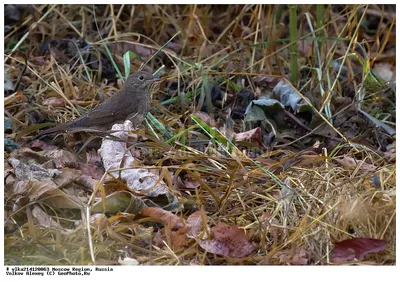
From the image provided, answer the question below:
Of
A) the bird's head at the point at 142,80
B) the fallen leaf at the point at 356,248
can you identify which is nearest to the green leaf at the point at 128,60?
the bird's head at the point at 142,80

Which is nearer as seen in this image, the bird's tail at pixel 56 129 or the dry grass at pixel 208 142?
the dry grass at pixel 208 142

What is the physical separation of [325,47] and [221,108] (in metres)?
0.95

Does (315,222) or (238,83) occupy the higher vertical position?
(315,222)

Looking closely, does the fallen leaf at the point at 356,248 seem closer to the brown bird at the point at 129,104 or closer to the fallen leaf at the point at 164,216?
the fallen leaf at the point at 164,216

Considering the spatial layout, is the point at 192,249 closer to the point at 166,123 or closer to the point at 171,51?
the point at 166,123

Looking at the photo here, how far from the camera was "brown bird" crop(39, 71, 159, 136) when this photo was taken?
5453mm

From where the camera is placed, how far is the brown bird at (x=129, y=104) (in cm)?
545

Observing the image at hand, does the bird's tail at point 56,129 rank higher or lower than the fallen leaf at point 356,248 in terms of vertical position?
lower

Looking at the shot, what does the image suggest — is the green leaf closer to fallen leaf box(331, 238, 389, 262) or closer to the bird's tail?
the bird's tail

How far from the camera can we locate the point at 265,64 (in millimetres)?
6066

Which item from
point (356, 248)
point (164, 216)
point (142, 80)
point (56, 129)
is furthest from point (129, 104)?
point (356, 248)

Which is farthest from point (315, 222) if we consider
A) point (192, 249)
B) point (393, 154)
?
point (393, 154)

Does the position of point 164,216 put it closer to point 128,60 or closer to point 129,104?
point 129,104

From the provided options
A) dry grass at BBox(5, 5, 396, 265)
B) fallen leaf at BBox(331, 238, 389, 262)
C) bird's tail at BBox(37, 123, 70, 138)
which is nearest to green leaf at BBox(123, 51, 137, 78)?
dry grass at BBox(5, 5, 396, 265)
